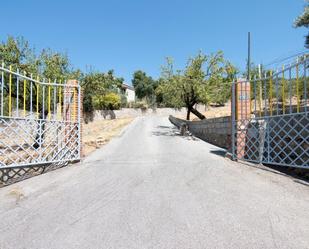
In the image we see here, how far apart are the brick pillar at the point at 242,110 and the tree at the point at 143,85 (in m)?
46.5

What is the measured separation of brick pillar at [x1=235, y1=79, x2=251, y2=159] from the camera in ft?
24.2

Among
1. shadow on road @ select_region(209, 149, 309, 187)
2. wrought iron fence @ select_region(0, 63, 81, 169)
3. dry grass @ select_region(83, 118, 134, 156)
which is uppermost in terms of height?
wrought iron fence @ select_region(0, 63, 81, 169)

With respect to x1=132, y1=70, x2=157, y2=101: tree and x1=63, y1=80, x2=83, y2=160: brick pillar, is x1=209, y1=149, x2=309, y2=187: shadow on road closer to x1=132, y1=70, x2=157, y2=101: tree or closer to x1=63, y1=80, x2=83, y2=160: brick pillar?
x1=63, y1=80, x2=83, y2=160: brick pillar

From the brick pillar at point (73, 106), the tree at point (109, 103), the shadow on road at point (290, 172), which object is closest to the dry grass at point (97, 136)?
the brick pillar at point (73, 106)

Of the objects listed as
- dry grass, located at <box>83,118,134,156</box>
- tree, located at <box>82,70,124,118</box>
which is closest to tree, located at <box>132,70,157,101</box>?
tree, located at <box>82,70,124,118</box>

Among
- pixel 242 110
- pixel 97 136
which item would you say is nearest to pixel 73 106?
pixel 242 110

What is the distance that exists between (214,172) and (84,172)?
3500 millimetres

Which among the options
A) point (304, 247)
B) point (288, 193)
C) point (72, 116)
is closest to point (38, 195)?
point (72, 116)

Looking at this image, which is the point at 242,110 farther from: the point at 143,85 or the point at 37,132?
the point at 143,85

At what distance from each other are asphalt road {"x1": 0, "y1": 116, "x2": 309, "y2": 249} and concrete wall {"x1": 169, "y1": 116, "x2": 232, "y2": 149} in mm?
4182

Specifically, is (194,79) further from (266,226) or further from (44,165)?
(266,226)

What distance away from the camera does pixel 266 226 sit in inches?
126

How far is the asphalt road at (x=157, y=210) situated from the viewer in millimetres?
2915

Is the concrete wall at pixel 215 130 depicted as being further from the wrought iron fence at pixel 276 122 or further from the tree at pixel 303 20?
the tree at pixel 303 20
